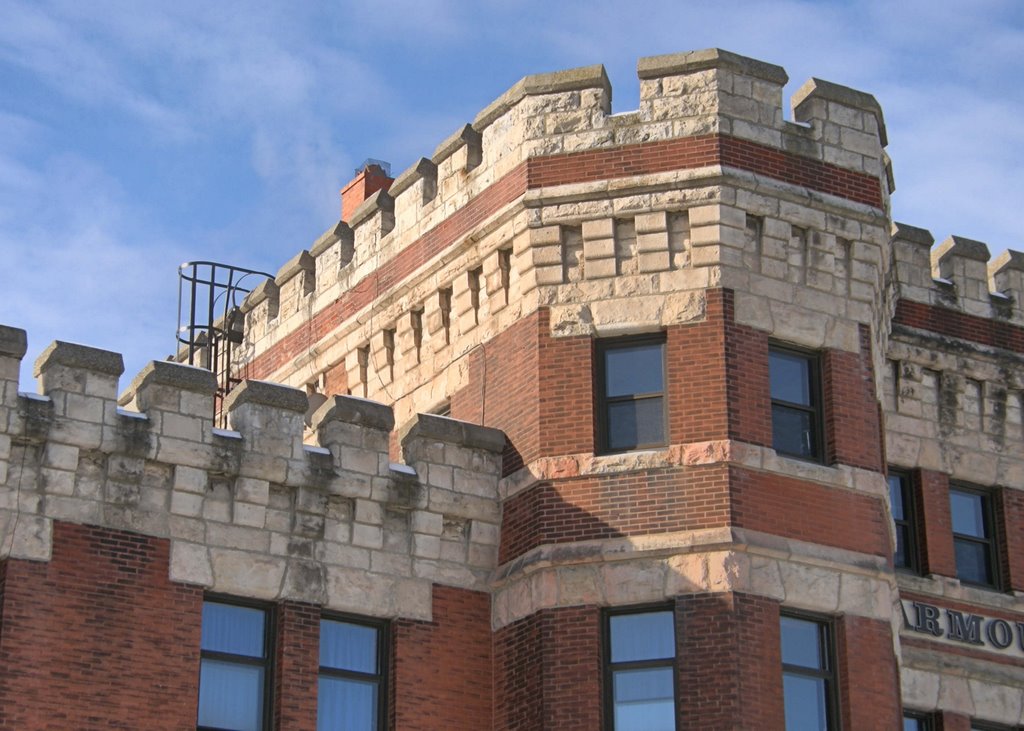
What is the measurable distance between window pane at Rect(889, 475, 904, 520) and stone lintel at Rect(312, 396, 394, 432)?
7.38 meters

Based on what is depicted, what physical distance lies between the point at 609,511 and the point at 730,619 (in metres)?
1.97

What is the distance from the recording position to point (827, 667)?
2389 cm

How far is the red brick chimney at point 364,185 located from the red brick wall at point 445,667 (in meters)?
9.44

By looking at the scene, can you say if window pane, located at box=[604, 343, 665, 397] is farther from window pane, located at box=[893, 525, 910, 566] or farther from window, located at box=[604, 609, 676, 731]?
window pane, located at box=[893, 525, 910, 566]

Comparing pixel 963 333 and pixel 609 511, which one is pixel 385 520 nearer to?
pixel 609 511

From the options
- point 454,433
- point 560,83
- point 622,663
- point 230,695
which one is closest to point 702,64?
point 560,83

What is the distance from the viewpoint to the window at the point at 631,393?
24688mm

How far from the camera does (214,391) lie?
24.0 m

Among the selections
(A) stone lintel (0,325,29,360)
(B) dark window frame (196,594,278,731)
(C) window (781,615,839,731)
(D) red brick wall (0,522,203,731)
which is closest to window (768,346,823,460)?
(C) window (781,615,839,731)

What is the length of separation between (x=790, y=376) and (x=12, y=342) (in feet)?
29.2

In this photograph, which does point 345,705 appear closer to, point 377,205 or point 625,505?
point 625,505

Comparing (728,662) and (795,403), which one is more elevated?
(795,403)

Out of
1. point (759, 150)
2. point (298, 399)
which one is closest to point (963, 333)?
point (759, 150)

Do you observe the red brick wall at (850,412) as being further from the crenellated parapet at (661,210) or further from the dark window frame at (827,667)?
the dark window frame at (827,667)
